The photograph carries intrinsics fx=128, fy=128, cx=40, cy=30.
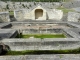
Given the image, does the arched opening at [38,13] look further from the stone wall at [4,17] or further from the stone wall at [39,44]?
the stone wall at [39,44]

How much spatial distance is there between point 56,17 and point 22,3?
1585 cm

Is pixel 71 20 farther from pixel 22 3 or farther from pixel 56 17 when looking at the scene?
pixel 22 3

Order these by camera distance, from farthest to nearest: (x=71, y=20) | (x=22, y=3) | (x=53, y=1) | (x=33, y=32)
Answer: (x=53, y=1) → (x=22, y=3) → (x=71, y=20) → (x=33, y=32)

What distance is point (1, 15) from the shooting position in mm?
17031

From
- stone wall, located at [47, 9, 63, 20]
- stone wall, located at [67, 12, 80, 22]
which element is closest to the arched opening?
stone wall, located at [47, 9, 63, 20]

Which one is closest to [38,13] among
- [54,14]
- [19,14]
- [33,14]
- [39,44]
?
[33,14]

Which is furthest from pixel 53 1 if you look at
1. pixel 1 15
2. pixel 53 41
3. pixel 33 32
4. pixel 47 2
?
pixel 53 41

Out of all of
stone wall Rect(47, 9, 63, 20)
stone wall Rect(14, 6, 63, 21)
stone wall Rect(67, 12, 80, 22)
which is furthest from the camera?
stone wall Rect(47, 9, 63, 20)

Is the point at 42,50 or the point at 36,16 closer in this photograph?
the point at 42,50

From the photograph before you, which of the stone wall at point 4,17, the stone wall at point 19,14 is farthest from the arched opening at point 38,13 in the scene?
the stone wall at point 4,17

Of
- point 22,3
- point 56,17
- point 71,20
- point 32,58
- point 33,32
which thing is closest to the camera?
point 32,58

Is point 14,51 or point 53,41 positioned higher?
point 53,41

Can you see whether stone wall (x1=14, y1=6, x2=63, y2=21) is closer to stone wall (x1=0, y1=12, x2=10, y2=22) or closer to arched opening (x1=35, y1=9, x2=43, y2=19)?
arched opening (x1=35, y1=9, x2=43, y2=19)

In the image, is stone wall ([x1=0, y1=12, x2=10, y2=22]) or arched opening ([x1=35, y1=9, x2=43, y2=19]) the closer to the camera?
stone wall ([x1=0, y1=12, x2=10, y2=22])
